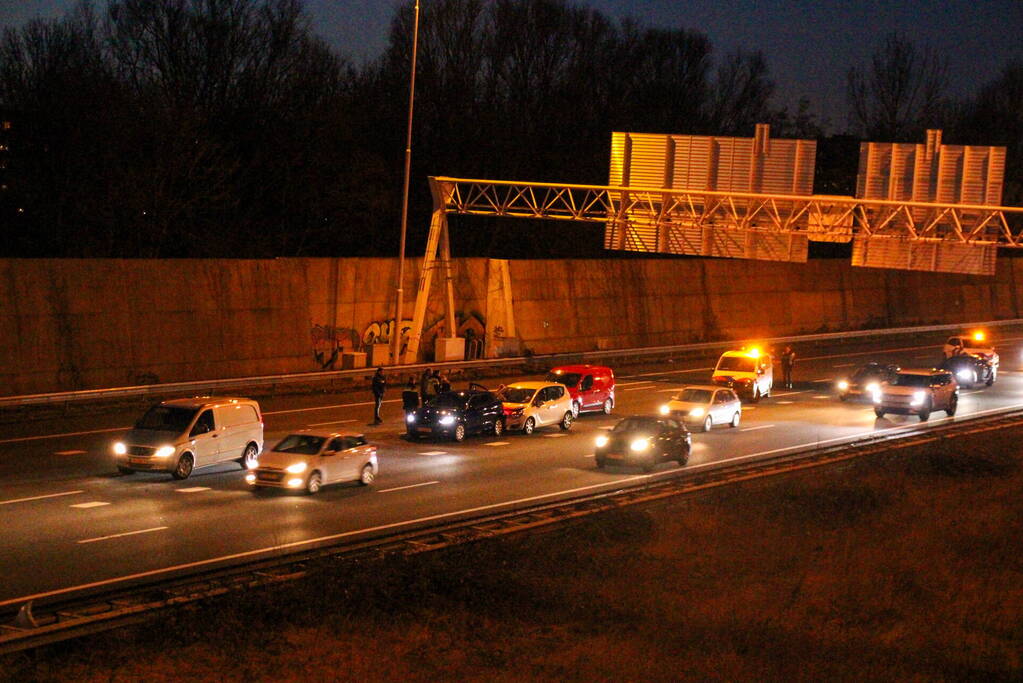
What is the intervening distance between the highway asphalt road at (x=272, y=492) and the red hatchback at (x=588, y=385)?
0.59m

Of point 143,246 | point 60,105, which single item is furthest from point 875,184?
point 60,105

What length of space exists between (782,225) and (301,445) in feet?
73.9

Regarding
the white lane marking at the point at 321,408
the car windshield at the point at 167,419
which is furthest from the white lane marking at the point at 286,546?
the white lane marking at the point at 321,408

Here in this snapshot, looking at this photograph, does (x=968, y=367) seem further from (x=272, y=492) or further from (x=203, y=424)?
(x=203, y=424)

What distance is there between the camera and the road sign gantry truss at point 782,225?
125 feet

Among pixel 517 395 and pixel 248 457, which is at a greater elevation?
pixel 517 395

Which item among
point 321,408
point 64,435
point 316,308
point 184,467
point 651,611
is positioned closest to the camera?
point 651,611

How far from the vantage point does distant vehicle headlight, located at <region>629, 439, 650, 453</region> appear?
27.2 metres

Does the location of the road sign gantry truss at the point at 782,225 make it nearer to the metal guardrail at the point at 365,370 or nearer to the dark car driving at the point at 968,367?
the metal guardrail at the point at 365,370

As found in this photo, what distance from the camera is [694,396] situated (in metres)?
34.9

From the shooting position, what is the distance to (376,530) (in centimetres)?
2005

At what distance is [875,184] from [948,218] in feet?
8.49

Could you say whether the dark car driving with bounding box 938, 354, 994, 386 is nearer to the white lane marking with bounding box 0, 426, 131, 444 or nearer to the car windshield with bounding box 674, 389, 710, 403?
the car windshield with bounding box 674, 389, 710, 403

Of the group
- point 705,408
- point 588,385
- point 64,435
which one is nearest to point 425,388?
point 588,385
